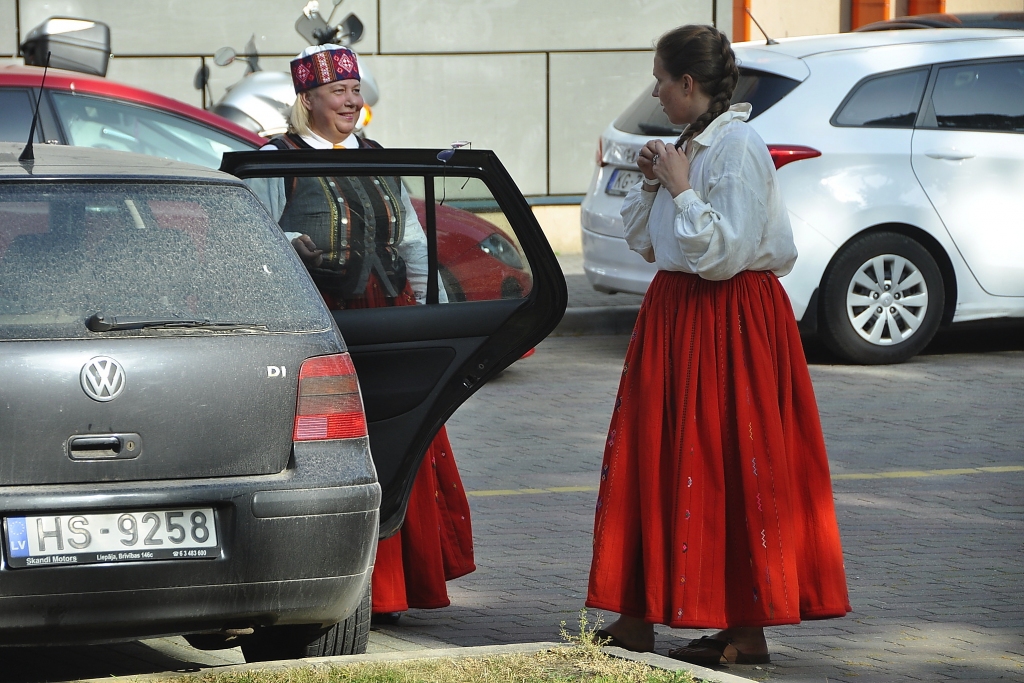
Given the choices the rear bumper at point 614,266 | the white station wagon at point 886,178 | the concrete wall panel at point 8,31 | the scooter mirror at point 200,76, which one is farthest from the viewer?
the scooter mirror at point 200,76

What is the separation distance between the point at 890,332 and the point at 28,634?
717cm

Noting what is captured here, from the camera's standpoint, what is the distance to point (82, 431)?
11.3ft

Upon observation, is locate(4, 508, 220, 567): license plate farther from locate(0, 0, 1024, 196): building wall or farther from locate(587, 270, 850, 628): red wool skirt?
locate(0, 0, 1024, 196): building wall

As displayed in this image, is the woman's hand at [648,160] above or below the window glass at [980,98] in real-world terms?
below

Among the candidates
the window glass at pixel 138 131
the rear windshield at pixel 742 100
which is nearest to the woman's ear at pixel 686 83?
the window glass at pixel 138 131

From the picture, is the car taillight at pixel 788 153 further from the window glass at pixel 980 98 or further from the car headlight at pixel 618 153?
the window glass at pixel 980 98

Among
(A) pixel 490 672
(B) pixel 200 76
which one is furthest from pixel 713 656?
(B) pixel 200 76

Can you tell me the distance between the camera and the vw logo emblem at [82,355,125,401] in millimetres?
3467

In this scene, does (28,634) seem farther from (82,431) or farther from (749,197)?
(749,197)

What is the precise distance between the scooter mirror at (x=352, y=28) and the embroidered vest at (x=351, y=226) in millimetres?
9013

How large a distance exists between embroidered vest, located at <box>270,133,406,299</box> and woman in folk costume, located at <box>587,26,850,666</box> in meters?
0.73

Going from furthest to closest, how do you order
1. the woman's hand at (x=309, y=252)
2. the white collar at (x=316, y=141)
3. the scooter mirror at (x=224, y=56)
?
the scooter mirror at (x=224, y=56), the white collar at (x=316, y=141), the woman's hand at (x=309, y=252)

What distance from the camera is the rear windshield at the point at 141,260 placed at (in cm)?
355

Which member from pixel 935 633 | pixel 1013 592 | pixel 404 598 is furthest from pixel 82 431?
pixel 1013 592
